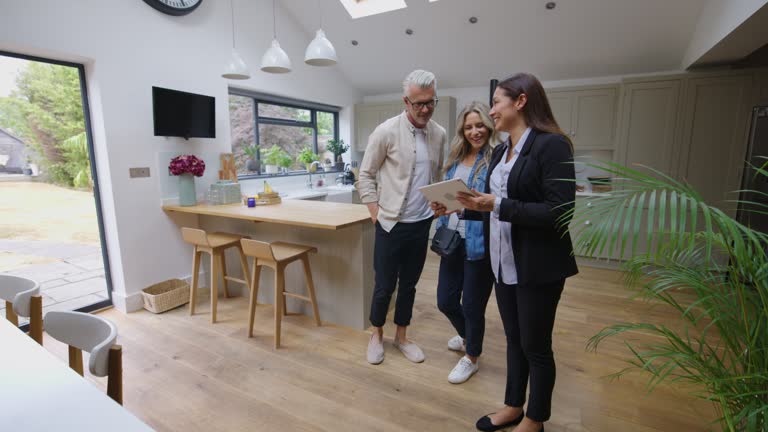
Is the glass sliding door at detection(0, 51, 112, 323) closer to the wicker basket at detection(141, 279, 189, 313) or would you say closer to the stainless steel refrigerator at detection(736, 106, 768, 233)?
the wicker basket at detection(141, 279, 189, 313)

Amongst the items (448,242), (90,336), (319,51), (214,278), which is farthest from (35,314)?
(319,51)

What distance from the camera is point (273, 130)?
4859 mm

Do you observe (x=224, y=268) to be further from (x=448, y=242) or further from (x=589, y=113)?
(x=589, y=113)

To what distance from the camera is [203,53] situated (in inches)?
136

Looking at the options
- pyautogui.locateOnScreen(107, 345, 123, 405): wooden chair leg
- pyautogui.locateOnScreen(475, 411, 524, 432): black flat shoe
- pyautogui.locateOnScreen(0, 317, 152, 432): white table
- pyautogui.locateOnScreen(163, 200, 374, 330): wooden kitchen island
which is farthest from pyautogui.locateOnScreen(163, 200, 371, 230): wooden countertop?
pyautogui.locateOnScreen(0, 317, 152, 432): white table

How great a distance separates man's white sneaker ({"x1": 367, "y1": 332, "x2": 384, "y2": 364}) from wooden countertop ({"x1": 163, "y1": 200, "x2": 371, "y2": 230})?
741mm

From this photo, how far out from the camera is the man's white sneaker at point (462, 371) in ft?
6.98

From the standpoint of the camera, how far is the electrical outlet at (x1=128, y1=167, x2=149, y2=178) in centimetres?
303

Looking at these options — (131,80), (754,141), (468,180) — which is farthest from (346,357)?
(754,141)

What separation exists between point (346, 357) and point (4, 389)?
1726 mm

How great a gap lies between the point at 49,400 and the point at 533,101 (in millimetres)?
1592

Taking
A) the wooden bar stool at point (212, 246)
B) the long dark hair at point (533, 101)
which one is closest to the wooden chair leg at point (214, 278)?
the wooden bar stool at point (212, 246)

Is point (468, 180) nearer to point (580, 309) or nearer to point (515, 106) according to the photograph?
point (515, 106)

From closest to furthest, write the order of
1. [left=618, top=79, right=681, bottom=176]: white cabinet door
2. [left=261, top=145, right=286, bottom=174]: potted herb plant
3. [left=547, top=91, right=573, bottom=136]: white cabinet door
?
[left=618, top=79, right=681, bottom=176]: white cabinet door < [left=547, top=91, right=573, bottom=136]: white cabinet door < [left=261, top=145, right=286, bottom=174]: potted herb plant
